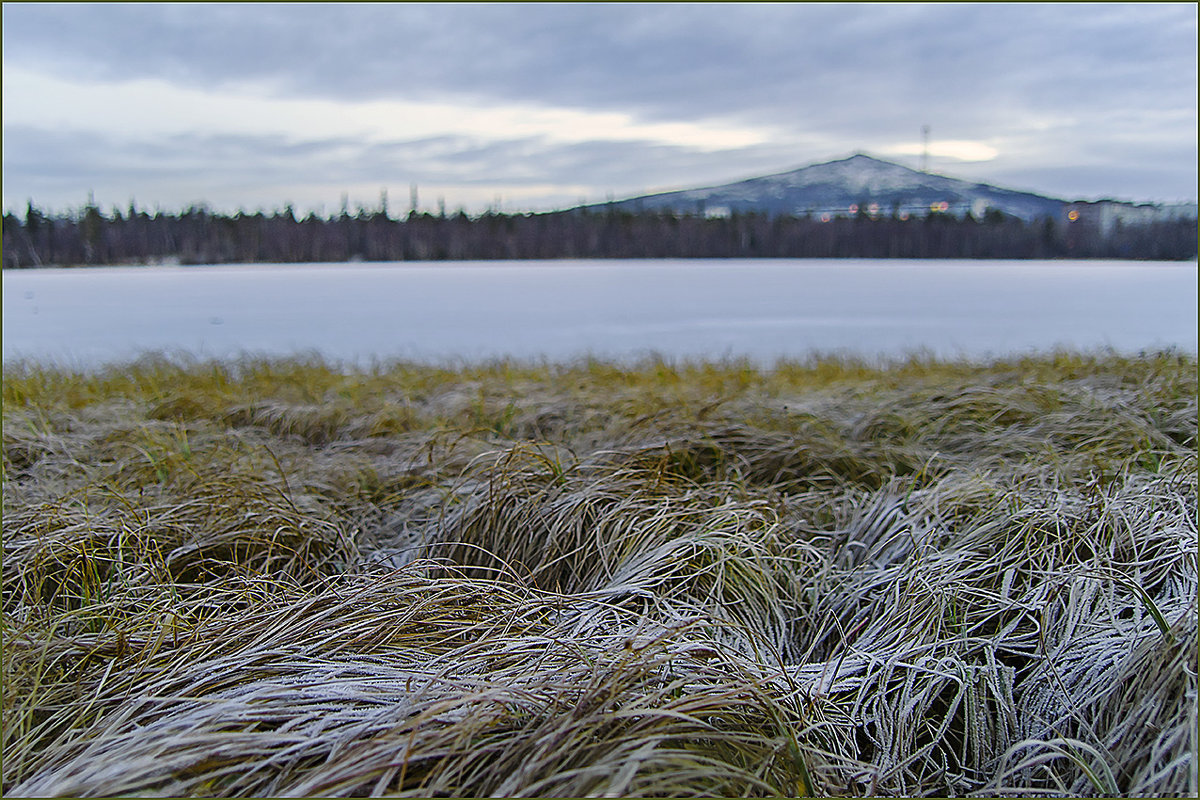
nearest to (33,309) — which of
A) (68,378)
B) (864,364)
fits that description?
(68,378)

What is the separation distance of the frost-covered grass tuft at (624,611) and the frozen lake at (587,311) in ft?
16.3

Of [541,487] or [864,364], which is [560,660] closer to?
[541,487]

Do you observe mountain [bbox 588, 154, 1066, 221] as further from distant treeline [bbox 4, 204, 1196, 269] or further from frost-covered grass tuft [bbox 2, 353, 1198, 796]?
frost-covered grass tuft [bbox 2, 353, 1198, 796]

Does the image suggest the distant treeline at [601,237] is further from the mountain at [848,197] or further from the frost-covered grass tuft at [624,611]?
the frost-covered grass tuft at [624,611]

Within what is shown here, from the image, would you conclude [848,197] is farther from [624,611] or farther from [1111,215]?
[624,611]

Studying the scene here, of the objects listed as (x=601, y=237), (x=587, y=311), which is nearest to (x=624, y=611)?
(x=587, y=311)

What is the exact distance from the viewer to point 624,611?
6.32 ft

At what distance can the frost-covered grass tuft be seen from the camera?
4.59 ft

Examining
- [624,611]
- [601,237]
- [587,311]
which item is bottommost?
[624,611]

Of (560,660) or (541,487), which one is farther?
(541,487)

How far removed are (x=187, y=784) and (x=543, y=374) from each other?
5.85m

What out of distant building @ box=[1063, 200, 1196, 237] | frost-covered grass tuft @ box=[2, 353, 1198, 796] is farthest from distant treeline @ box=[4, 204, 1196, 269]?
frost-covered grass tuft @ box=[2, 353, 1198, 796]

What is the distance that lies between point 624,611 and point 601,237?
1356 inches

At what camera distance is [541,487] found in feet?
9.31
